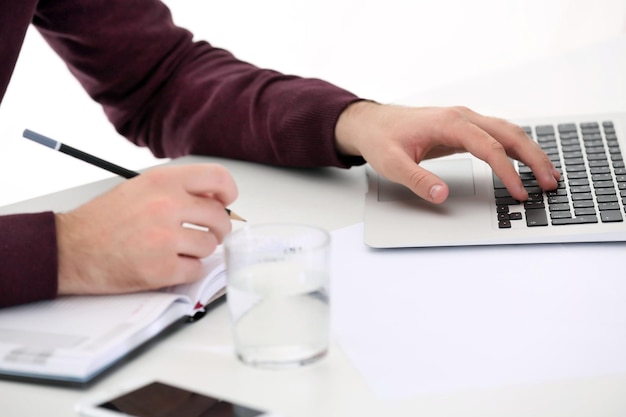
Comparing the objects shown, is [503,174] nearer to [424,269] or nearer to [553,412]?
[424,269]

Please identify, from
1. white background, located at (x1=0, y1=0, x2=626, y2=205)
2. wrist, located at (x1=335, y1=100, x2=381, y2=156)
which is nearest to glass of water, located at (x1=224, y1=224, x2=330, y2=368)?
wrist, located at (x1=335, y1=100, x2=381, y2=156)

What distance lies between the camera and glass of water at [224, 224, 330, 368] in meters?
0.64

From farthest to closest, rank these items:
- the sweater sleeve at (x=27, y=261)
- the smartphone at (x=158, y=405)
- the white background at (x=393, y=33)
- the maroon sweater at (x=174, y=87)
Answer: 1. the white background at (x=393, y=33)
2. the maroon sweater at (x=174, y=87)
3. the sweater sleeve at (x=27, y=261)
4. the smartphone at (x=158, y=405)

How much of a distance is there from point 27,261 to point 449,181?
52 cm

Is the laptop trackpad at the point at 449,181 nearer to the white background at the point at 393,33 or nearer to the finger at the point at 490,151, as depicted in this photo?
the finger at the point at 490,151

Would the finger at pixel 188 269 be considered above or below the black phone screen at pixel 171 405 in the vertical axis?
above

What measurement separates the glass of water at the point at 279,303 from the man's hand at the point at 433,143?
329mm

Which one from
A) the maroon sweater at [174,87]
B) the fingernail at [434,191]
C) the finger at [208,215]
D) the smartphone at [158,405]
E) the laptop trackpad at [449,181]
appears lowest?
the smartphone at [158,405]

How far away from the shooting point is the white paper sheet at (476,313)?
641 mm

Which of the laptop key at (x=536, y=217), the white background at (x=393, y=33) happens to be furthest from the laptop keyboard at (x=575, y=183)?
the white background at (x=393, y=33)

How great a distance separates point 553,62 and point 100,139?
1811 mm

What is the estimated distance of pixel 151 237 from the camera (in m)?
0.75

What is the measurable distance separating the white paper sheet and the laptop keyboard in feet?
0.14

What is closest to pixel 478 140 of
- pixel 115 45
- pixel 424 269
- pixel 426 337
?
pixel 424 269
